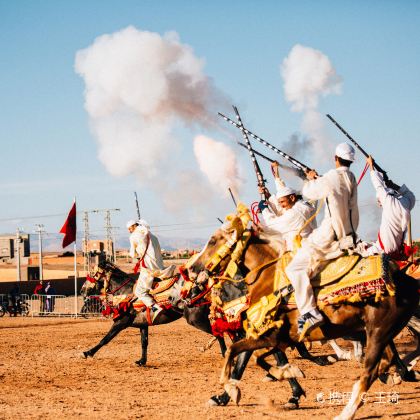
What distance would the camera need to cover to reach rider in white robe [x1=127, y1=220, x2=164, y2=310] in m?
17.8

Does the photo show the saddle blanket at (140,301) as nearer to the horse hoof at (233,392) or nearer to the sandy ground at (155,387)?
the sandy ground at (155,387)

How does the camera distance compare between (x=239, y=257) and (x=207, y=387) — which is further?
(x=207, y=387)

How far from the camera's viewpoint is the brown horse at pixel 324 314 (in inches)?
408

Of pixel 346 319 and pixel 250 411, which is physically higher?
pixel 346 319

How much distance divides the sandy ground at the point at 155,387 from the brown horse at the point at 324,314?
2.76ft

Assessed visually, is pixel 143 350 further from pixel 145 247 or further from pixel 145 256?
pixel 145 247

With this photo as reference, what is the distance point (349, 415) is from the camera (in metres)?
10.2

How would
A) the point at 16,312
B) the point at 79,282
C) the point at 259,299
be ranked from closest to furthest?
the point at 259,299 → the point at 16,312 → the point at 79,282

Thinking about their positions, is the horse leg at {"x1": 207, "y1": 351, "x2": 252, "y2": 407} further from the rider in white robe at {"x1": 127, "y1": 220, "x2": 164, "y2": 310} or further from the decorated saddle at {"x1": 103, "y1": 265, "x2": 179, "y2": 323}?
the rider in white robe at {"x1": 127, "y1": 220, "x2": 164, "y2": 310}

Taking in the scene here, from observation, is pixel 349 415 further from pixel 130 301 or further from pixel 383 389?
pixel 130 301

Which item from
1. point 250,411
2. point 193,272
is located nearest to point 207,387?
point 250,411

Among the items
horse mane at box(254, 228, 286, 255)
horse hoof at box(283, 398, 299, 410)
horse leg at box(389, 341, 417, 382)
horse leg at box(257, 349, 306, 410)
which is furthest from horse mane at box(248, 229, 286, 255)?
horse leg at box(389, 341, 417, 382)

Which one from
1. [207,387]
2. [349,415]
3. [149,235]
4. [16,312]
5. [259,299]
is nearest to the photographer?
[349,415]

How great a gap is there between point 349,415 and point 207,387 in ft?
13.9
